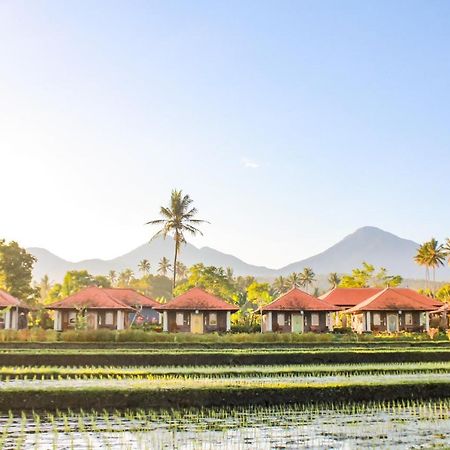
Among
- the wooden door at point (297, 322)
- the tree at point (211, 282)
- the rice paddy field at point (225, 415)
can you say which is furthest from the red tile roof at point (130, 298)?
the rice paddy field at point (225, 415)

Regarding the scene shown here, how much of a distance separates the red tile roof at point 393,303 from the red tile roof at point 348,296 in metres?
7.92

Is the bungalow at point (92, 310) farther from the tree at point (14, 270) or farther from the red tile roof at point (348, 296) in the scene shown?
the red tile roof at point (348, 296)

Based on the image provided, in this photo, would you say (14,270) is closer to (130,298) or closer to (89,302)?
(130,298)

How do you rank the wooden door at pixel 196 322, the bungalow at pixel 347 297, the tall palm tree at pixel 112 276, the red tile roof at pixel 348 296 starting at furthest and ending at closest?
the tall palm tree at pixel 112 276 < the red tile roof at pixel 348 296 < the bungalow at pixel 347 297 < the wooden door at pixel 196 322

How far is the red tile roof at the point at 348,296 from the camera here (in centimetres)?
7106

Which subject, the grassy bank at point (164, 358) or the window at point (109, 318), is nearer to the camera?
the grassy bank at point (164, 358)

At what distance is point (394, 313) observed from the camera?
6175 centimetres

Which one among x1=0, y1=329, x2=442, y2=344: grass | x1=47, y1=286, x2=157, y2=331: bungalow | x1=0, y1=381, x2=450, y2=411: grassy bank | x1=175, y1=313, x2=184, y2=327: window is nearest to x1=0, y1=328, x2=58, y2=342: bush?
x1=0, y1=329, x2=442, y2=344: grass

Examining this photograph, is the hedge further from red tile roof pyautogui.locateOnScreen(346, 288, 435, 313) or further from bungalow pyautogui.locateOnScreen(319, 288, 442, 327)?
bungalow pyautogui.locateOnScreen(319, 288, 442, 327)

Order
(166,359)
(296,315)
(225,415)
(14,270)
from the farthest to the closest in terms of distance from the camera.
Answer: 1. (14,270)
2. (296,315)
3. (166,359)
4. (225,415)

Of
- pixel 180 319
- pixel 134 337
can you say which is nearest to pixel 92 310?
pixel 180 319

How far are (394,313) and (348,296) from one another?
10.8 m

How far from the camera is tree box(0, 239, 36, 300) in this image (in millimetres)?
70625

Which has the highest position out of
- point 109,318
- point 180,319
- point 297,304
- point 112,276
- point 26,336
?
point 112,276
